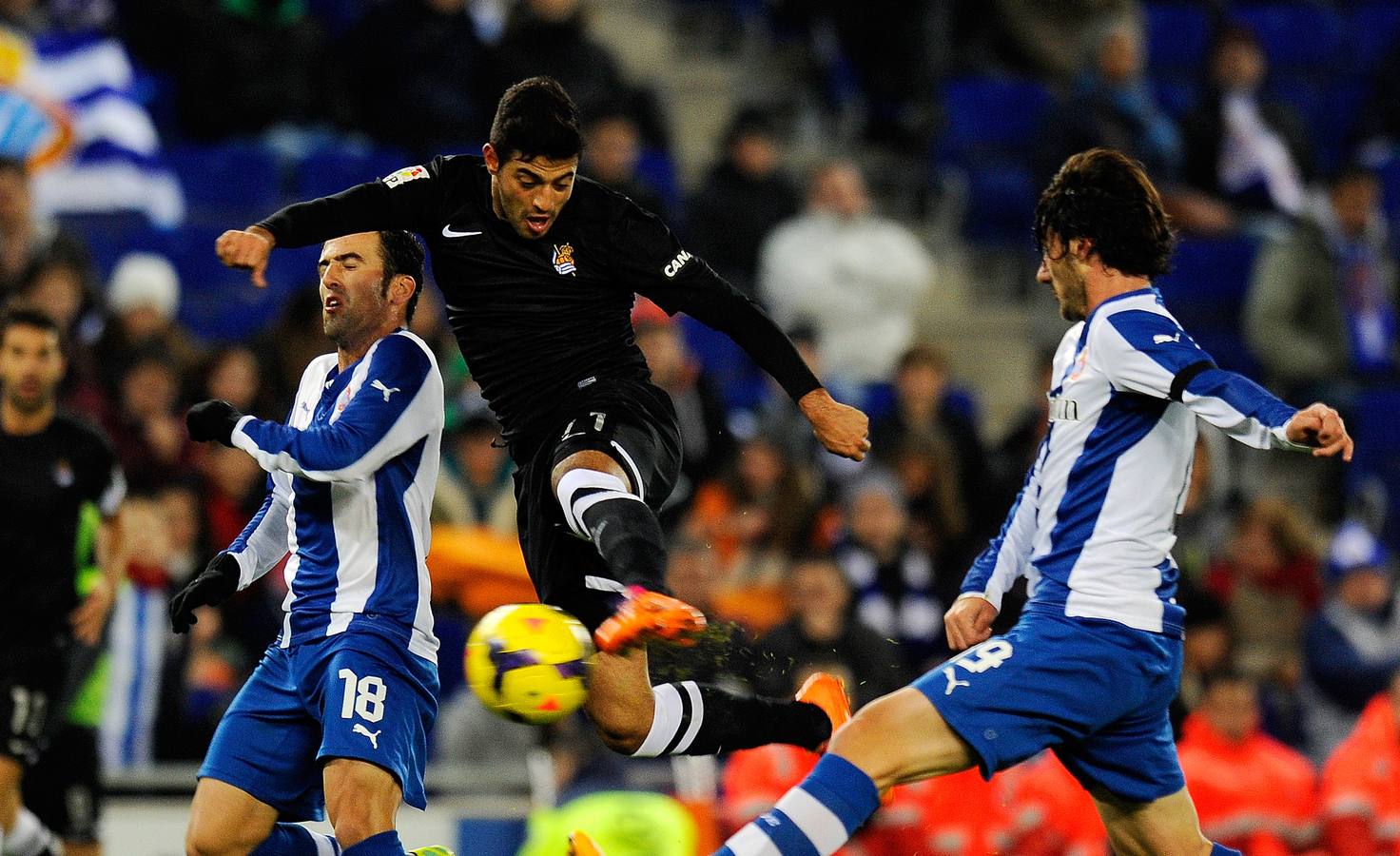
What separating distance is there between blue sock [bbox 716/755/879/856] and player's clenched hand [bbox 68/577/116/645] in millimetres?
3257

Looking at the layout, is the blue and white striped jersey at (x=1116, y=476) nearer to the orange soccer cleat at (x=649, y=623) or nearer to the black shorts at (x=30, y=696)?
the orange soccer cleat at (x=649, y=623)

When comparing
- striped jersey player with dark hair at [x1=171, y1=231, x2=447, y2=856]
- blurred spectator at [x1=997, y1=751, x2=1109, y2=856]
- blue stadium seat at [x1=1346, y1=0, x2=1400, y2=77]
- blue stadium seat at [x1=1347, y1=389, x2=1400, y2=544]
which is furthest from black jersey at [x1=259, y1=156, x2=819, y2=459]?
blue stadium seat at [x1=1346, y1=0, x2=1400, y2=77]

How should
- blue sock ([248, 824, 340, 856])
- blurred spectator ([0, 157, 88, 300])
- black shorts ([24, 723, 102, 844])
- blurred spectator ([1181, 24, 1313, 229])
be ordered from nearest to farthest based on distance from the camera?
blue sock ([248, 824, 340, 856]) → black shorts ([24, 723, 102, 844]) → blurred spectator ([0, 157, 88, 300]) → blurred spectator ([1181, 24, 1313, 229])

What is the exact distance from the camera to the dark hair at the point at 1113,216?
5.17 m

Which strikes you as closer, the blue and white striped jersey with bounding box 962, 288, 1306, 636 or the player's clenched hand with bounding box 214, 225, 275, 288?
the blue and white striped jersey with bounding box 962, 288, 1306, 636

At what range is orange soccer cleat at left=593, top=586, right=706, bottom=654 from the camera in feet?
16.7

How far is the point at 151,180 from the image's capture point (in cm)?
1078

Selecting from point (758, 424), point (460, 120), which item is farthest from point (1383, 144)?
point (460, 120)

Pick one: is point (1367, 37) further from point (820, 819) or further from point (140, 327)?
point (820, 819)

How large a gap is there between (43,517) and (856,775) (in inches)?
145

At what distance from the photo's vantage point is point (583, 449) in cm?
563

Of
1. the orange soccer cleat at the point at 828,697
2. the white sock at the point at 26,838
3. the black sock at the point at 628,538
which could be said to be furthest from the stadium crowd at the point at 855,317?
the black sock at the point at 628,538

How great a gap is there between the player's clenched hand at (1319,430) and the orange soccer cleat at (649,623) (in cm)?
151

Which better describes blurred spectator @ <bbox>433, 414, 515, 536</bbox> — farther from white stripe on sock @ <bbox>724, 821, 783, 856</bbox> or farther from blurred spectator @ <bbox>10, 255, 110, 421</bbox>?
white stripe on sock @ <bbox>724, 821, 783, 856</bbox>
